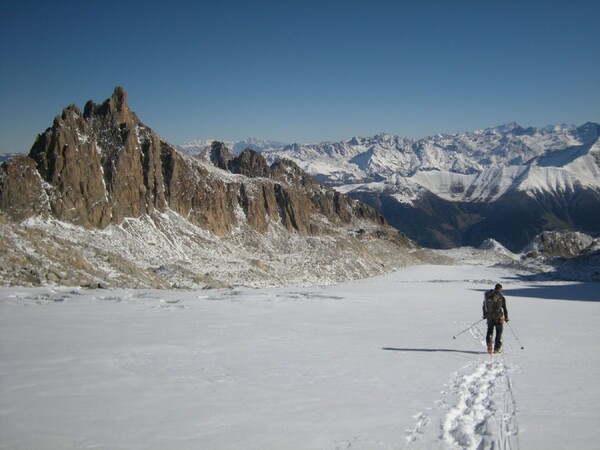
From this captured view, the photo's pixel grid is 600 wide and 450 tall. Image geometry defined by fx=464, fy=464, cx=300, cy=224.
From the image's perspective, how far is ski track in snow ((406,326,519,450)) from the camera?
6.53m

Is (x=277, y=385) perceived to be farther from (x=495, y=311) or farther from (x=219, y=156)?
(x=219, y=156)

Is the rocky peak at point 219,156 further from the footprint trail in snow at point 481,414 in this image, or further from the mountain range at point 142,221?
the footprint trail in snow at point 481,414

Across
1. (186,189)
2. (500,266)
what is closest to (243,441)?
(186,189)

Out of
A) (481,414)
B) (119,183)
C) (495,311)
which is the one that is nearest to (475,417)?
(481,414)

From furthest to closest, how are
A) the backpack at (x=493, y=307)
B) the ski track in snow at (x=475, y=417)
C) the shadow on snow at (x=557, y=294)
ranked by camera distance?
the shadow on snow at (x=557, y=294)
the backpack at (x=493, y=307)
the ski track in snow at (x=475, y=417)

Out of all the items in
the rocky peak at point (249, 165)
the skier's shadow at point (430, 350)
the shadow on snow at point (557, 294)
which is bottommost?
the shadow on snow at point (557, 294)

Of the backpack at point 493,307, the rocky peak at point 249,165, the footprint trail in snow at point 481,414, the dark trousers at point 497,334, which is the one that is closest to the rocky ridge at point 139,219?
the backpack at point 493,307

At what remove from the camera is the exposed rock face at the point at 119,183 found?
67.9 meters

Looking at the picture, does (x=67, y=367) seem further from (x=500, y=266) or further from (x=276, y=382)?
(x=500, y=266)

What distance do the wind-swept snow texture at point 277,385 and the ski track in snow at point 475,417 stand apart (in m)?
0.03

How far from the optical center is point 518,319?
23.9 metres

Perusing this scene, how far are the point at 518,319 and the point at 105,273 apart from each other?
102 feet

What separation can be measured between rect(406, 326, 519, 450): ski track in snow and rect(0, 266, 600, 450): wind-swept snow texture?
3cm

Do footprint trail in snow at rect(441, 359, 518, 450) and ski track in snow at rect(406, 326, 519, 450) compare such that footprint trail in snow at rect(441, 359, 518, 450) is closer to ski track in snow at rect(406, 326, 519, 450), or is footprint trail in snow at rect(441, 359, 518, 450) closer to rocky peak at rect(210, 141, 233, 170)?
ski track in snow at rect(406, 326, 519, 450)
